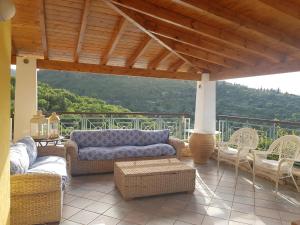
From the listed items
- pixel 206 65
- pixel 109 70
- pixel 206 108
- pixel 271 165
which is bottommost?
pixel 271 165

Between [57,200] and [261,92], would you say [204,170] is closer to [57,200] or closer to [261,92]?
[57,200]

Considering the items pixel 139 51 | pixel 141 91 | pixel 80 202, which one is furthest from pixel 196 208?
pixel 141 91

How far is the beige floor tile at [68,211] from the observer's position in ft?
9.73

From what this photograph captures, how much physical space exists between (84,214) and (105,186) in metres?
1.01

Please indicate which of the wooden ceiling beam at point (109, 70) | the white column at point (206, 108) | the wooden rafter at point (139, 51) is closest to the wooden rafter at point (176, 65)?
the wooden ceiling beam at point (109, 70)

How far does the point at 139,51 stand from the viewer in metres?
5.76

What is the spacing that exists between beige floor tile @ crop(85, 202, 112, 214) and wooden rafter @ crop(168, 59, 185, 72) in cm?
425

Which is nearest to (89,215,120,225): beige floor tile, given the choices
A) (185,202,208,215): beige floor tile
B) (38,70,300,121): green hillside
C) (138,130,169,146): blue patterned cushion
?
(185,202,208,215): beige floor tile

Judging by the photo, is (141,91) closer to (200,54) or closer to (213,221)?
(200,54)

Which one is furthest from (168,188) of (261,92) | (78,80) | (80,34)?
(78,80)

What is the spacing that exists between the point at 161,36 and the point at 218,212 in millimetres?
2979

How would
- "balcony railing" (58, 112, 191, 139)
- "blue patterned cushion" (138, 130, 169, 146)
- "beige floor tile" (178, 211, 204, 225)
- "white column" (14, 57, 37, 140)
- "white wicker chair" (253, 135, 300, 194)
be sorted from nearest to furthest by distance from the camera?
"beige floor tile" (178, 211, 204, 225), "white wicker chair" (253, 135, 300, 194), "white column" (14, 57, 37, 140), "blue patterned cushion" (138, 130, 169, 146), "balcony railing" (58, 112, 191, 139)

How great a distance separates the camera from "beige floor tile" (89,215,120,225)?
2.79 metres

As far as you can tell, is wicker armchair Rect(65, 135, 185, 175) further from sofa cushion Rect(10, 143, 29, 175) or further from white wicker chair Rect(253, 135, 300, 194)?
white wicker chair Rect(253, 135, 300, 194)
